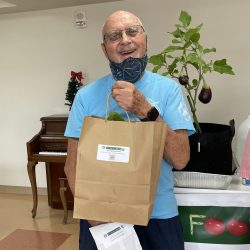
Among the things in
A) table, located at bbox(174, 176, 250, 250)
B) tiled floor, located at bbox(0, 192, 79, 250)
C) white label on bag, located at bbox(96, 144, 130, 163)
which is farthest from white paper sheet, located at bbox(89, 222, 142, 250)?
tiled floor, located at bbox(0, 192, 79, 250)

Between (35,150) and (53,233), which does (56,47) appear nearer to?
(35,150)

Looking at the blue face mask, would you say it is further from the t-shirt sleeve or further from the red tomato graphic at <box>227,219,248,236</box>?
the red tomato graphic at <box>227,219,248,236</box>

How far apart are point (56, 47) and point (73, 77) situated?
0.48m

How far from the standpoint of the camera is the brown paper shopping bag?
99cm

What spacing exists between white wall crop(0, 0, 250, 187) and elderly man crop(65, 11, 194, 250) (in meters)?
2.04

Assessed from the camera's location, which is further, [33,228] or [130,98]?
[33,228]

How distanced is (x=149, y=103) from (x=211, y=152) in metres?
0.60

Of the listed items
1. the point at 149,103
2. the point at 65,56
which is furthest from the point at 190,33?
the point at 65,56

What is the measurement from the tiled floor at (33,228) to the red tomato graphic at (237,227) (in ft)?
5.22

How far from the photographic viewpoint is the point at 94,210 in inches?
40.4

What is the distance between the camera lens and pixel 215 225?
157 centimetres

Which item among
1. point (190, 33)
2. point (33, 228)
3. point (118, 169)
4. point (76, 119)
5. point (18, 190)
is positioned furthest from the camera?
point (18, 190)

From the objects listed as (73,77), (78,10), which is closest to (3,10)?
(78,10)

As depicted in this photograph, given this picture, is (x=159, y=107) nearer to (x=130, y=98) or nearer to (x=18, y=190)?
(x=130, y=98)
